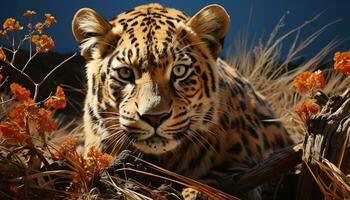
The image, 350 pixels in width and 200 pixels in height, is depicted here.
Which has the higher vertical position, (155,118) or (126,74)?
(126,74)

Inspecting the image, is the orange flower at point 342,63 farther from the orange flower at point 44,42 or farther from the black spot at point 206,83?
the orange flower at point 44,42

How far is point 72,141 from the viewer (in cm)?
314

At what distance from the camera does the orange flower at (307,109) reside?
317 cm

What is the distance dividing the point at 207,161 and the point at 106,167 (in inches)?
29.2

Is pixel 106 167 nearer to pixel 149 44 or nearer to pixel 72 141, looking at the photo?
pixel 72 141

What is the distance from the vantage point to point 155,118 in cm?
337

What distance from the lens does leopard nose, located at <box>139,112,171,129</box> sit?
3.37 m

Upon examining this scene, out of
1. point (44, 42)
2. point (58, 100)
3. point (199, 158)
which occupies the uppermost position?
point (44, 42)

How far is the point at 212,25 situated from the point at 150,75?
1.66 feet

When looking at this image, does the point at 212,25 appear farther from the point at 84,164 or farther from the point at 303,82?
the point at 84,164

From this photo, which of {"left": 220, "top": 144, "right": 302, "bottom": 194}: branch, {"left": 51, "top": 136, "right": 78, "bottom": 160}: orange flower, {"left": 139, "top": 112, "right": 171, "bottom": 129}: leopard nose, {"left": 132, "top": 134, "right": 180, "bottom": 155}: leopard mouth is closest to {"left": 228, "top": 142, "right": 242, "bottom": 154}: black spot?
{"left": 220, "top": 144, "right": 302, "bottom": 194}: branch

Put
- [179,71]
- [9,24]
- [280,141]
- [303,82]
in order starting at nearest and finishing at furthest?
[303,82] < [9,24] < [179,71] < [280,141]

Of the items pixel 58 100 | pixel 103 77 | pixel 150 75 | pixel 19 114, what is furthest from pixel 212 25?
pixel 19 114

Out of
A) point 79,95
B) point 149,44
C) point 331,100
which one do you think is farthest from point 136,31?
point 79,95
